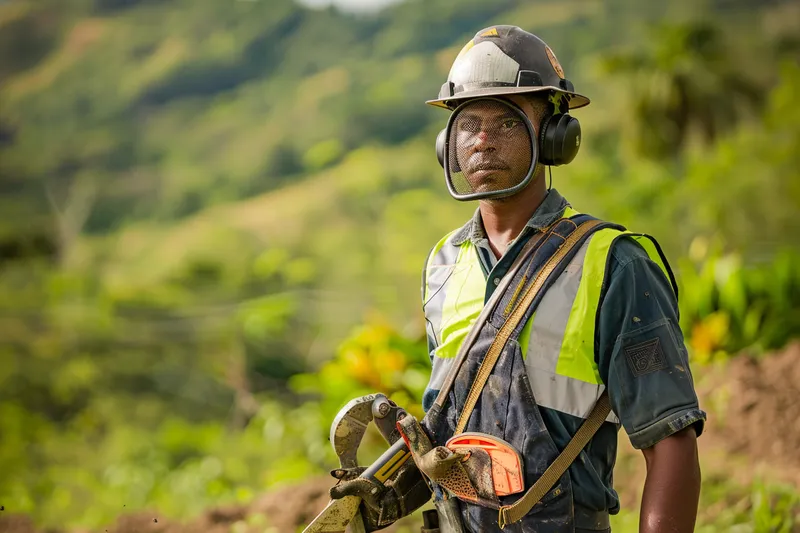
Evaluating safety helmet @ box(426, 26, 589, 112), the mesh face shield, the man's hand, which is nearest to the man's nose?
the mesh face shield

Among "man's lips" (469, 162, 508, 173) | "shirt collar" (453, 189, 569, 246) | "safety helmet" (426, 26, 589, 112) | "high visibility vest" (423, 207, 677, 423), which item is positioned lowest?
"high visibility vest" (423, 207, 677, 423)

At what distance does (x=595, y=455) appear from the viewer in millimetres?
2473

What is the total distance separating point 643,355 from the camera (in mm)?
2281

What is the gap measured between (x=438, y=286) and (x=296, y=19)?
12984 millimetres

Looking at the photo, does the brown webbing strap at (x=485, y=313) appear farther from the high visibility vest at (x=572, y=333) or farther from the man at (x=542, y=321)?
the high visibility vest at (x=572, y=333)

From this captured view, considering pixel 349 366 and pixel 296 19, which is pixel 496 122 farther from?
pixel 296 19

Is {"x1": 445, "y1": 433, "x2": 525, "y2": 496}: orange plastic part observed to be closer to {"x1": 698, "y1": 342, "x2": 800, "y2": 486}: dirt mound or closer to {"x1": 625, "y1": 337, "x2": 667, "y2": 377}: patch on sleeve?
{"x1": 625, "y1": 337, "x2": 667, "y2": 377}: patch on sleeve

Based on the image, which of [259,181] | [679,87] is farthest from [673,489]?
[679,87]

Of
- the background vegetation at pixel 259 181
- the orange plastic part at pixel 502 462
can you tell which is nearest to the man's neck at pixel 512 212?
the orange plastic part at pixel 502 462

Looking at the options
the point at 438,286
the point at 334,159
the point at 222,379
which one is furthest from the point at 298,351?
the point at 438,286

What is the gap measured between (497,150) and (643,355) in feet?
2.40

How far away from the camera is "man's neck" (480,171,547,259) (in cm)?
271

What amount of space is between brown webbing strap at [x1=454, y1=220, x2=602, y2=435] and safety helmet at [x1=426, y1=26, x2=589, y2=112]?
1.43 ft

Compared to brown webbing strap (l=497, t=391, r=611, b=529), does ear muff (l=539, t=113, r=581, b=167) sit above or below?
above
